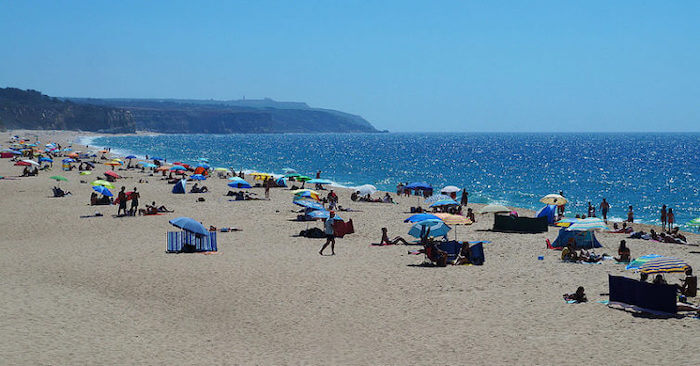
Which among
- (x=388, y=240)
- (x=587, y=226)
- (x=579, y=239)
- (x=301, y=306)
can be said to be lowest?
(x=301, y=306)

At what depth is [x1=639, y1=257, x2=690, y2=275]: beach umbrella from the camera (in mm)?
13555

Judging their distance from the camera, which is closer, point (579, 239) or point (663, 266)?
point (663, 266)

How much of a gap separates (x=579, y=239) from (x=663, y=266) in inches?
303

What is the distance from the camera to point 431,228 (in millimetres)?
20781

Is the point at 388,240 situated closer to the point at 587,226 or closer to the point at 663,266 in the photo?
the point at 587,226

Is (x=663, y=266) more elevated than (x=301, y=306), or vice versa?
(x=663, y=266)

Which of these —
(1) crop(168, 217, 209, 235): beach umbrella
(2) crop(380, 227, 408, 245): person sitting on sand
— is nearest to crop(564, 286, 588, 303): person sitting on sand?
(2) crop(380, 227, 408, 245): person sitting on sand

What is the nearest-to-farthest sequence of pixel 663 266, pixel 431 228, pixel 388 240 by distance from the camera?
pixel 663 266 < pixel 431 228 < pixel 388 240

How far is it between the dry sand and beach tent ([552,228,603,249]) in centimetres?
64

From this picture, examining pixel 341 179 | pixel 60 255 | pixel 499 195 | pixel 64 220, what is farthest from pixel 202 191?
pixel 341 179

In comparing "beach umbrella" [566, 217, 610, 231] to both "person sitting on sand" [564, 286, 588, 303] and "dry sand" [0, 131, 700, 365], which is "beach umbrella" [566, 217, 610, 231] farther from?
"person sitting on sand" [564, 286, 588, 303]

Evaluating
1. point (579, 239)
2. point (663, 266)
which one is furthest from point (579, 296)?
point (579, 239)

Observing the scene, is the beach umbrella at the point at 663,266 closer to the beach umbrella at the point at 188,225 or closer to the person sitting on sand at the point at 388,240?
the person sitting on sand at the point at 388,240

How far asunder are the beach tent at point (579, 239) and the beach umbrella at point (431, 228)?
380cm
